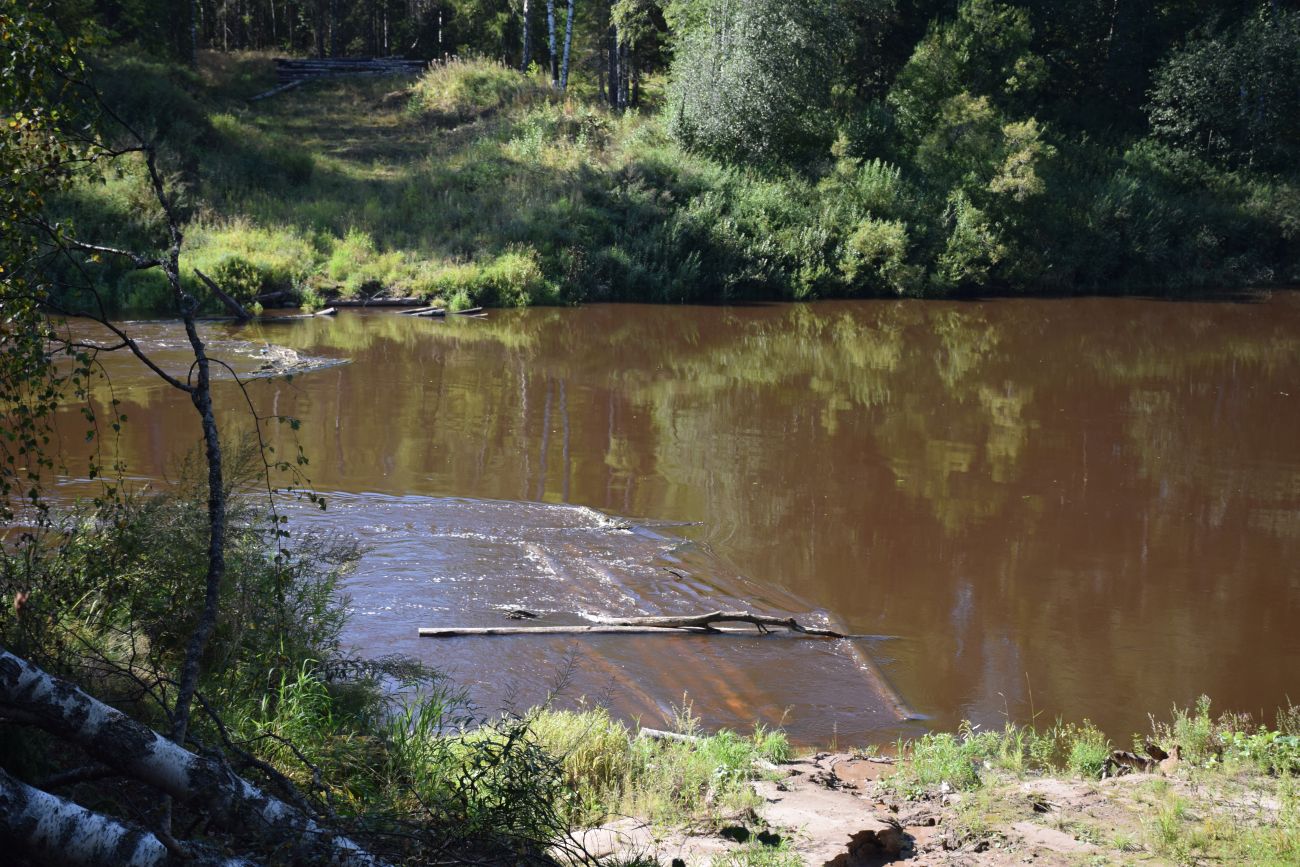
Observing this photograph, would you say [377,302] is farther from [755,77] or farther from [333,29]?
[333,29]

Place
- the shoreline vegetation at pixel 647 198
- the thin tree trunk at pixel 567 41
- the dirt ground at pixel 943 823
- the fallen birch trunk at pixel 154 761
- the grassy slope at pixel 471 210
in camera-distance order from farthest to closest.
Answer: the thin tree trunk at pixel 567 41 < the shoreline vegetation at pixel 647 198 < the grassy slope at pixel 471 210 < the dirt ground at pixel 943 823 < the fallen birch trunk at pixel 154 761

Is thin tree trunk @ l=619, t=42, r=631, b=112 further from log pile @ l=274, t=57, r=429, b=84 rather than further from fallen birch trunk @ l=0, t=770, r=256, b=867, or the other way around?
fallen birch trunk @ l=0, t=770, r=256, b=867

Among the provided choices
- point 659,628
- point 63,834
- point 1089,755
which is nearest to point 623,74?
point 659,628

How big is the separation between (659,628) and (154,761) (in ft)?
19.0

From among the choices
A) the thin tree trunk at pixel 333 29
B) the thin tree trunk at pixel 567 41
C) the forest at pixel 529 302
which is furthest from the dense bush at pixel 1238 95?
the thin tree trunk at pixel 333 29

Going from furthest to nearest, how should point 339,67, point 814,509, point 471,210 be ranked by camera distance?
point 339,67 → point 471,210 → point 814,509

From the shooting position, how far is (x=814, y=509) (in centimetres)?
1259

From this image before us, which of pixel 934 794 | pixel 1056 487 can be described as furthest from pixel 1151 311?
pixel 934 794

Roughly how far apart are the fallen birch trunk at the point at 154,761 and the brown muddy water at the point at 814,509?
4.19 meters

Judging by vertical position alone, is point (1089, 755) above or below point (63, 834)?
below

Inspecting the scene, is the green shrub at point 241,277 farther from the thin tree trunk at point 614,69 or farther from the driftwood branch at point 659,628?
the driftwood branch at point 659,628

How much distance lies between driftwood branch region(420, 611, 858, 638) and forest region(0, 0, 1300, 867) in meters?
0.68

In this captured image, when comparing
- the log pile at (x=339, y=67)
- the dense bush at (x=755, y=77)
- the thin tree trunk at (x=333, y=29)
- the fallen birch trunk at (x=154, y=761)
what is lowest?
the fallen birch trunk at (x=154, y=761)

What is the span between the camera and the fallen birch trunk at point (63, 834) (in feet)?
10.1
